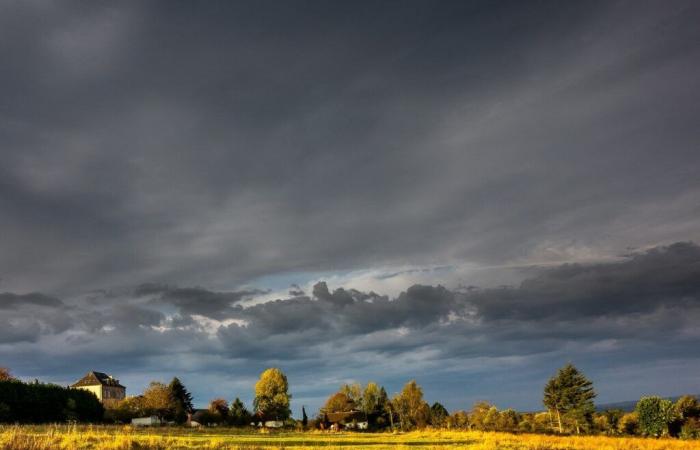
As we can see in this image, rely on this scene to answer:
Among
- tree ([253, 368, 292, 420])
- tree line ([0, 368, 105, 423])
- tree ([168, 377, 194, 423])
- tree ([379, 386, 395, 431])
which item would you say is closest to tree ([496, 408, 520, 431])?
tree ([379, 386, 395, 431])

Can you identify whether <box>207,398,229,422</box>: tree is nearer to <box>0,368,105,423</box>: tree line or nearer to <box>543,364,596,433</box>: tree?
<box>0,368,105,423</box>: tree line

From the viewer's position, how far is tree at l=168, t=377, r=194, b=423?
4006 inches

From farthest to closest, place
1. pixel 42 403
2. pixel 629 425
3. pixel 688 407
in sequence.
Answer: pixel 629 425, pixel 42 403, pixel 688 407

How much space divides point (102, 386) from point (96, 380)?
3.32 m

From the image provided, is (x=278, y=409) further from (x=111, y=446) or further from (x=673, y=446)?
(x=111, y=446)

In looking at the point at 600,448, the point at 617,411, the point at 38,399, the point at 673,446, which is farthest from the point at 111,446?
the point at 617,411

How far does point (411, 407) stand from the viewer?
113438mm

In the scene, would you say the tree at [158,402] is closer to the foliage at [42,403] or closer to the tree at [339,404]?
the foliage at [42,403]

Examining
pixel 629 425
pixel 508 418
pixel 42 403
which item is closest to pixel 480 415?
pixel 508 418

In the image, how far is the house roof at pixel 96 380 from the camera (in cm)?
15488

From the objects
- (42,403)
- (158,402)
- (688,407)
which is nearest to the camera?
(688,407)

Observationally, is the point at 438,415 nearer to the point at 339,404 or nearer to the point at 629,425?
the point at 339,404

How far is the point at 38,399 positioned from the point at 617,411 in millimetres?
95401

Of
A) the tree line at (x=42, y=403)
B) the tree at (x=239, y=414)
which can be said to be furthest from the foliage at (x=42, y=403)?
the tree at (x=239, y=414)
